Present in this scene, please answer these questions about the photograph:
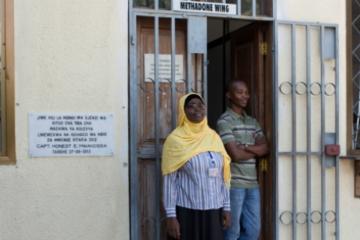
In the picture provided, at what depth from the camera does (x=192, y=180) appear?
427 cm

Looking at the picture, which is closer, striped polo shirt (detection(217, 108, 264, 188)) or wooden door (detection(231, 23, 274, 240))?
striped polo shirt (detection(217, 108, 264, 188))

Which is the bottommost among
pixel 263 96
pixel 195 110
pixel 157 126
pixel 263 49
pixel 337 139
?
pixel 337 139

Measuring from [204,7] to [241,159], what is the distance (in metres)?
1.31

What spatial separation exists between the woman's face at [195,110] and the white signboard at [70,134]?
681mm

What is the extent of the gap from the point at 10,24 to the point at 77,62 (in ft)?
1.87

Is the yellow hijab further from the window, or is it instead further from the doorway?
the window

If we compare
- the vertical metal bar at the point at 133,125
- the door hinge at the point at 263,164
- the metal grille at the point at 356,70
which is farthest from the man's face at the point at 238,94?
the metal grille at the point at 356,70

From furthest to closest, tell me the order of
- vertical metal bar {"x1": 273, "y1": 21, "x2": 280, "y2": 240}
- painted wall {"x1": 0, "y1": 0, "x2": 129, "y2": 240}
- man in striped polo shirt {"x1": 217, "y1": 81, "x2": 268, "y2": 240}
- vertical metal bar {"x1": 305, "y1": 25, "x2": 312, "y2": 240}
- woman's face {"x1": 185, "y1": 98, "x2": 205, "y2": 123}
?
1. vertical metal bar {"x1": 305, "y1": 25, "x2": 312, "y2": 240}
2. vertical metal bar {"x1": 273, "y1": 21, "x2": 280, "y2": 240}
3. man in striped polo shirt {"x1": 217, "y1": 81, "x2": 268, "y2": 240}
4. painted wall {"x1": 0, "y1": 0, "x2": 129, "y2": 240}
5. woman's face {"x1": 185, "y1": 98, "x2": 205, "y2": 123}

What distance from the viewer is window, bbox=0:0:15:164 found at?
14.5 feet

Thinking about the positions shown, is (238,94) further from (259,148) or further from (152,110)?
(152,110)

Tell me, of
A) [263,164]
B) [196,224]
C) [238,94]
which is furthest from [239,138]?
[196,224]

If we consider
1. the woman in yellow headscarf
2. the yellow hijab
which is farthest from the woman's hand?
the yellow hijab

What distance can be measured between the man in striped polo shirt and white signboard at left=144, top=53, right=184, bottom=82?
0.45 metres

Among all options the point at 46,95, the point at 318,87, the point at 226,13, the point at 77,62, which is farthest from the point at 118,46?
the point at 318,87
